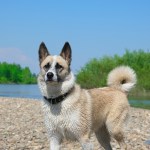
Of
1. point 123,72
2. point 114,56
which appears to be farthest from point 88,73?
point 123,72

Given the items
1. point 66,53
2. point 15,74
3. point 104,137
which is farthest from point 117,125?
point 15,74

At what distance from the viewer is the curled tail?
401 inches

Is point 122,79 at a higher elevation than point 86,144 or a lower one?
higher

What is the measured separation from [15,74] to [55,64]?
5922 inches

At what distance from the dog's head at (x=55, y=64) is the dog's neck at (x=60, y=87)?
0.08m

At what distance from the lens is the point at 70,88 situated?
8.38 m

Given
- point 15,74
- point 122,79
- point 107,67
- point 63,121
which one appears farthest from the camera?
point 15,74

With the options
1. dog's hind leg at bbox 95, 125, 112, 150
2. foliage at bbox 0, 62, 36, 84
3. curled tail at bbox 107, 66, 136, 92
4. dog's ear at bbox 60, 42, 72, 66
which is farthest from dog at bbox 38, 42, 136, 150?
foliage at bbox 0, 62, 36, 84

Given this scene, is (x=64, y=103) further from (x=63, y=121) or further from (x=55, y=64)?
(x=55, y=64)

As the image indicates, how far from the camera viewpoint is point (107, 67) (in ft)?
212

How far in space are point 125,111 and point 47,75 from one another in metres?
2.53

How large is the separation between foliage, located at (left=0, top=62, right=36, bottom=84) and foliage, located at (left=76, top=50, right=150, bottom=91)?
3269 inches

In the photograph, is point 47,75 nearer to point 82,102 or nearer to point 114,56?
point 82,102

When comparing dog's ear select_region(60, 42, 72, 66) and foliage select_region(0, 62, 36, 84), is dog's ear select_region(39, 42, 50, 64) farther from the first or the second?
foliage select_region(0, 62, 36, 84)
